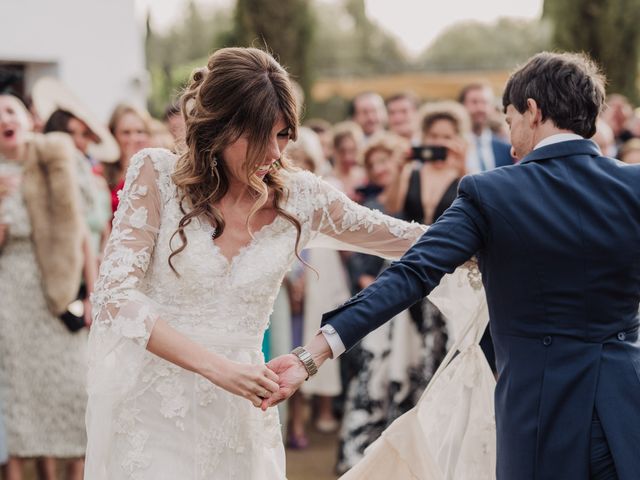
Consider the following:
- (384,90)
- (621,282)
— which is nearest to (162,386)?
(621,282)

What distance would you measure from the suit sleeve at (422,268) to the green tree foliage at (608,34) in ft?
59.0

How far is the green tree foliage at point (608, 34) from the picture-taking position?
2009 centimetres

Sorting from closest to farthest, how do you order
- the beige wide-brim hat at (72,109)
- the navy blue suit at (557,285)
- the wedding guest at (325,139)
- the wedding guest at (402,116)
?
the navy blue suit at (557,285) < the beige wide-brim hat at (72,109) < the wedding guest at (402,116) < the wedding guest at (325,139)

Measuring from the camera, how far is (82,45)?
12117 millimetres

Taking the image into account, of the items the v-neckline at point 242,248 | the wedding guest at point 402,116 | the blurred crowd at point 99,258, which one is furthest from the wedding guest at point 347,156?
the v-neckline at point 242,248

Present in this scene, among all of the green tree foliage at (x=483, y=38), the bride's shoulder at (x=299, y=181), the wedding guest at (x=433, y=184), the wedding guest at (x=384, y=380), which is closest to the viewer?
the bride's shoulder at (x=299, y=181)

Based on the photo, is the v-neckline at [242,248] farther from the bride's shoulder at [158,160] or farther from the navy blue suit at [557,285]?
the navy blue suit at [557,285]

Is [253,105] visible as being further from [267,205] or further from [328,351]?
[328,351]

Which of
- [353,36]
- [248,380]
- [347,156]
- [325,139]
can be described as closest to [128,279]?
[248,380]

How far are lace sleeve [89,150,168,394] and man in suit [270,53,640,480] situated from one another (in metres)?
0.63

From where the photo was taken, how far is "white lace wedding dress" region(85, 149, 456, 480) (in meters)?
3.27

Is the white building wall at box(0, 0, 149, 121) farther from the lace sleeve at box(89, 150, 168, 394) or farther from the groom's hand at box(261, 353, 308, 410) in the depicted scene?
the groom's hand at box(261, 353, 308, 410)

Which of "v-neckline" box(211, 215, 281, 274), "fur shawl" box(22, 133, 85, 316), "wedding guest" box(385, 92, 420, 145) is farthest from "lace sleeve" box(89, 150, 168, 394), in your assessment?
"wedding guest" box(385, 92, 420, 145)

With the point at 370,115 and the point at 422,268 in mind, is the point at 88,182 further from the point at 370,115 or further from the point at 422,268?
the point at 370,115
